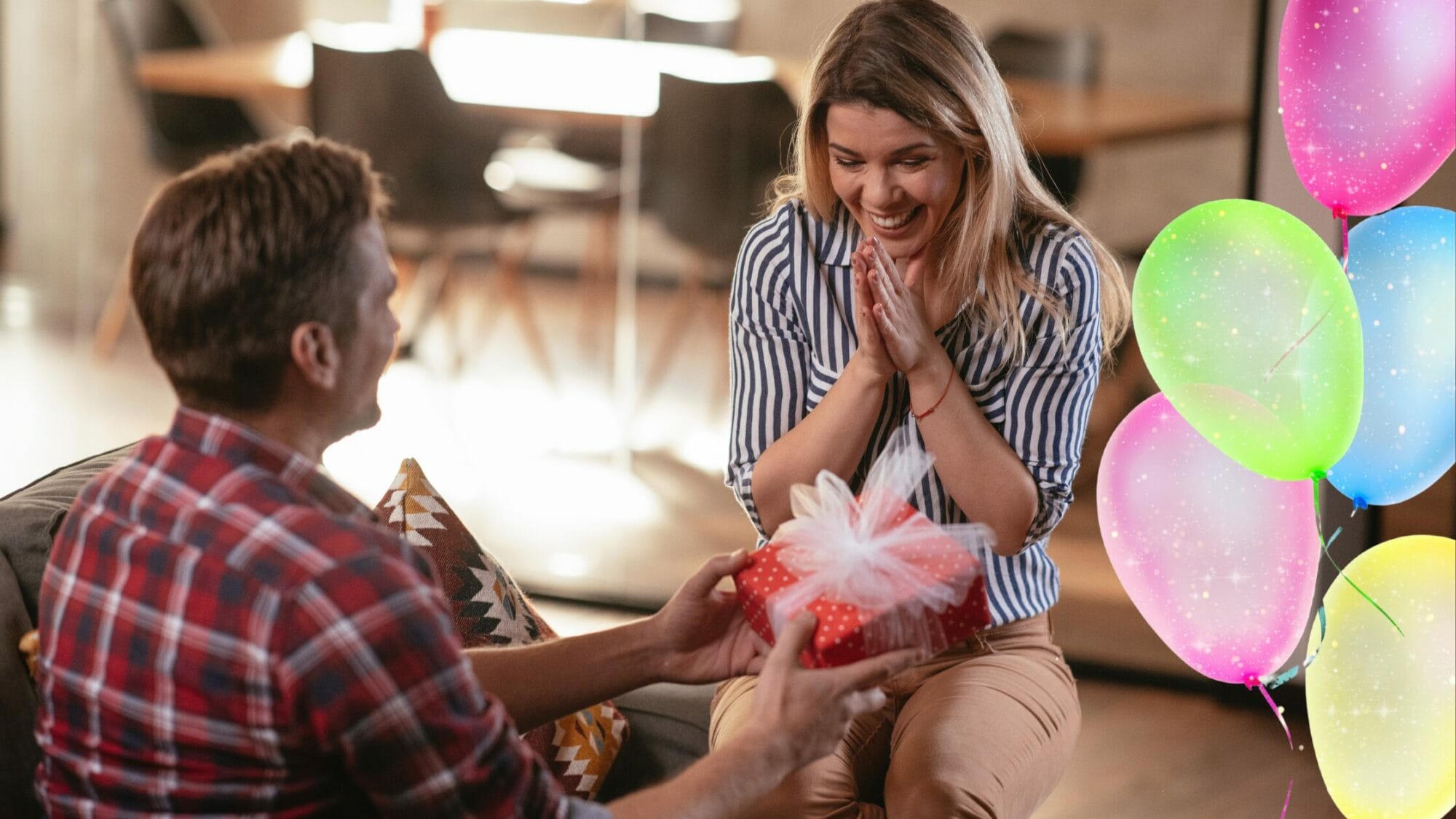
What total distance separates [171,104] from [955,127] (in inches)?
114

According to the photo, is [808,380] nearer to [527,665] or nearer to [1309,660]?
[527,665]

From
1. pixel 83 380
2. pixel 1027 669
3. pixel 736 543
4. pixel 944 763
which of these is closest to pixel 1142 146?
pixel 736 543

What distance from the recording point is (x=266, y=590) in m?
1.12

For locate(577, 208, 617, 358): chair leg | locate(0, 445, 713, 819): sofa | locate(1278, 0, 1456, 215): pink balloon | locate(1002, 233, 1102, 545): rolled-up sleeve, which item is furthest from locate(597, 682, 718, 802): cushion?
locate(577, 208, 617, 358): chair leg

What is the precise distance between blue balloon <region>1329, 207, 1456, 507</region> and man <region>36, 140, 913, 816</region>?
2.77 ft

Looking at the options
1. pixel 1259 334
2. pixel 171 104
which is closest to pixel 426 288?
pixel 171 104

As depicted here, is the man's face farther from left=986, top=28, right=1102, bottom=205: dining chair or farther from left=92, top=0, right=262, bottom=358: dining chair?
left=92, top=0, right=262, bottom=358: dining chair

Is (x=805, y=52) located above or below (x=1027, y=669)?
above

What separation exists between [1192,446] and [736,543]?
6.70ft

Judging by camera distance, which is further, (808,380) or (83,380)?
(83,380)

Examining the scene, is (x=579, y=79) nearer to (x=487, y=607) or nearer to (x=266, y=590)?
(x=487, y=607)

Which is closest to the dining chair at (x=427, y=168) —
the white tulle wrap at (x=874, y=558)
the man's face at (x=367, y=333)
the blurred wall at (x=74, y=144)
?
the blurred wall at (x=74, y=144)

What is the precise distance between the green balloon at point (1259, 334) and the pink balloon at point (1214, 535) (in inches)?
3.9

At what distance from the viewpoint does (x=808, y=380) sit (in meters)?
1.93
